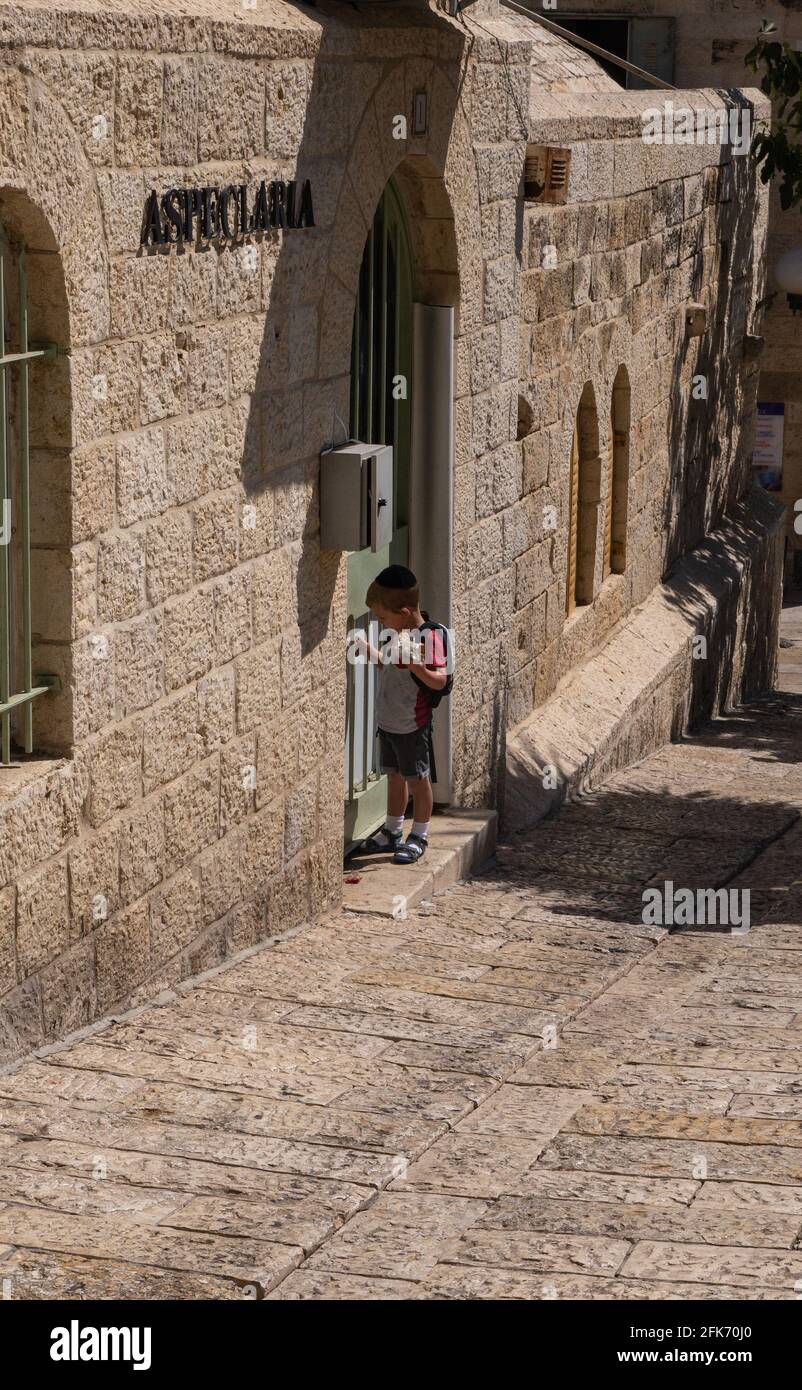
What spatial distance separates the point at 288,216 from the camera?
628cm

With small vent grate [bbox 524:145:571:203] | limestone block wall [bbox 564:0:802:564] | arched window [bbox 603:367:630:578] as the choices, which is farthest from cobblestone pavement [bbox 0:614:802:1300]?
limestone block wall [bbox 564:0:802:564]

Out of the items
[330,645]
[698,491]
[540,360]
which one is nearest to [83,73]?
[330,645]

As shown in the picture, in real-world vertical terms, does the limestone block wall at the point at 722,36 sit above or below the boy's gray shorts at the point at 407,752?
above

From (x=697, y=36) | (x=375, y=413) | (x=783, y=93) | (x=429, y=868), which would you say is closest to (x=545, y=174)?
(x=375, y=413)

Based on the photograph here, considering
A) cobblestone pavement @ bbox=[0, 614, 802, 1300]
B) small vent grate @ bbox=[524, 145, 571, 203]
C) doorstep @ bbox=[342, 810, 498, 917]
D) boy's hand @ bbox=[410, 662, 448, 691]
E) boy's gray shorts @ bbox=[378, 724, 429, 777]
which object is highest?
small vent grate @ bbox=[524, 145, 571, 203]

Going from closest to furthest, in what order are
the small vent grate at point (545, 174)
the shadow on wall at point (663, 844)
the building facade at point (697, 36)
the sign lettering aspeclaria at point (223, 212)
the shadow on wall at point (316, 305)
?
the sign lettering aspeclaria at point (223, 212) < the shadow on wall at point (316, 305) < the shadow on wall at point (663, 844) < the small vent grate at point (545, 174) < the building facade at point (697, 36)

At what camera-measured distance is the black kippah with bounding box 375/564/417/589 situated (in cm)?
734

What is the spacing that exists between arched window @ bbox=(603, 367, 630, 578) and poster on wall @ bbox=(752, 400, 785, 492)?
350 inches

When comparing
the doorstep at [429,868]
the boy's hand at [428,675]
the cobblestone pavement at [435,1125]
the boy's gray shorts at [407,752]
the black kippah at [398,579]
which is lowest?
the doorstep at [429,868]

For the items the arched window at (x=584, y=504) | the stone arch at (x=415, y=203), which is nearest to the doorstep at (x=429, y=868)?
the stone arch at (x=415, y=203)

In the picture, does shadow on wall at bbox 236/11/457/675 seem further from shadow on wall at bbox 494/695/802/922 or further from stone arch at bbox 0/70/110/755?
shadow on wall at bbox 494/695/802/922

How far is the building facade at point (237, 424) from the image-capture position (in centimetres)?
498

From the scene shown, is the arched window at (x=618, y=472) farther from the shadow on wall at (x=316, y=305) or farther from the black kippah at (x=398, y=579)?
the shadow on wall at (x=316, y=305)

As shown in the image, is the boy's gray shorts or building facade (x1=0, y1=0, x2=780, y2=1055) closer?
building facade (x1=0, y1=0, x2=780, y2=1055)
